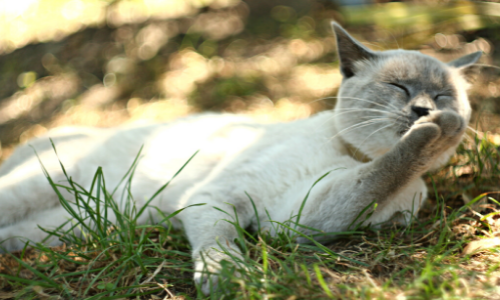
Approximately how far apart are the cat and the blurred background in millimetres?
1091

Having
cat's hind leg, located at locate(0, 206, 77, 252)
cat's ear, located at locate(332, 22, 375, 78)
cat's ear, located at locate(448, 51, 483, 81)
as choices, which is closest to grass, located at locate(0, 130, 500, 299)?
cat's hind leg, located at locate(0, 206, 77, 252)

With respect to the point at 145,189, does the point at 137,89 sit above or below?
above

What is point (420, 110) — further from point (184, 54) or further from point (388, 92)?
point (184, 54)

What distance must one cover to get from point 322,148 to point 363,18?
1.58 metres

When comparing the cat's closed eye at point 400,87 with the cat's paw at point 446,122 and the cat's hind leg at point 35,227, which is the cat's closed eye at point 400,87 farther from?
the cat's hind leg at point 35,227

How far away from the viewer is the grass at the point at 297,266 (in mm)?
1212

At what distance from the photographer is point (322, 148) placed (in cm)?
203

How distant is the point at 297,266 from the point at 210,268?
1.23ft

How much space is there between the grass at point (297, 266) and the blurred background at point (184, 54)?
5.39ft

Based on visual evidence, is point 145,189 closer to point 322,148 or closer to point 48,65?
point 322,148

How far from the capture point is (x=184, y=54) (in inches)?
183

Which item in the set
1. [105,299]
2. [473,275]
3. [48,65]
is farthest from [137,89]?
[473,275]

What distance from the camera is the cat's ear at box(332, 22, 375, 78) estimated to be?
2.05m

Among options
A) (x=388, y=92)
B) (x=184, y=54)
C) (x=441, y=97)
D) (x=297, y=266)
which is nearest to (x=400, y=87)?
(x=388, y=92)
